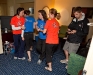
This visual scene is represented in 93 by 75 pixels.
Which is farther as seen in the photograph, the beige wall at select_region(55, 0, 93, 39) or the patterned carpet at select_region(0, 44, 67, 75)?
→ the beige wall at select_region(55, 0, 93, 39)

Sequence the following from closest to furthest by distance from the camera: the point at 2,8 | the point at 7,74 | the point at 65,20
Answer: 1. the point at 7,74
2. the point at 65,20
3. the point at 2,8

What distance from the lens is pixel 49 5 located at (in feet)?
16.7

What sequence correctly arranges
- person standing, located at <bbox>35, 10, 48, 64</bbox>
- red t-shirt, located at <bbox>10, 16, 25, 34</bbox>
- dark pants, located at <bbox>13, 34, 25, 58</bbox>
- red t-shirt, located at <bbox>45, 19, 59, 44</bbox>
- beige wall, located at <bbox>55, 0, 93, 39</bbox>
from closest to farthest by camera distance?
red t-shirt, located at <bbox>45, 19, 59, 44</bbox> → person standing, located at <bbox>35, 10, 48, 64</bbox> → red t-shirt, located at <bbox>10, 16, 25, 34</bbox> → dark pants, located at <bbox>13, 34, 25, 58</bbox> → beige wall, located at <bbox>55, 0, 93, 39</bbox>

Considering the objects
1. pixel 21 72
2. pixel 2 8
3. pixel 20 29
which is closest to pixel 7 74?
pixel 21 72

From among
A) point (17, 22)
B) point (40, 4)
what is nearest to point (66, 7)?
point (40, 4)

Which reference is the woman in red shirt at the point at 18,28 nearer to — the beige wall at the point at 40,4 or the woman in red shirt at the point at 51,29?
the woman in red shirt at the point at 51,29

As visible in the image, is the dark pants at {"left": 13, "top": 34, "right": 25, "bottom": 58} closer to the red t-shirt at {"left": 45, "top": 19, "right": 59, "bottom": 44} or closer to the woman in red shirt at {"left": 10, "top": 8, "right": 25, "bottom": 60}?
the woman in red shirt at {"left": 10, "top": 8, "right": 25, "bottom": 60}

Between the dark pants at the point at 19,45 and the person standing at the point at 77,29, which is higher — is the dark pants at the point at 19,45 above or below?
below

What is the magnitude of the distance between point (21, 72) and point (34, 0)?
10.7 ft

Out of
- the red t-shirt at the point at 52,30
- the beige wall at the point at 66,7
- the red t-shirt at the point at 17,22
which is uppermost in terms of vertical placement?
the beige wall at the point at 66,7

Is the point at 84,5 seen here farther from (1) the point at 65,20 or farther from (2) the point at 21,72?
(2) the point at 21,72

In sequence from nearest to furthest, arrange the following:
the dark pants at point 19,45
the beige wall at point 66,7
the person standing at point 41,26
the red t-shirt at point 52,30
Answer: the red t-shirt at point 52,30, the person standing at point 41,26, the dark pants at point 19,45, the beige wall at point 66,7

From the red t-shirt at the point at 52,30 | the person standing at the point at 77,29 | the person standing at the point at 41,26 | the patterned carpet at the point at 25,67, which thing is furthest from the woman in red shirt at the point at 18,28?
the person standing at the point at 77,29

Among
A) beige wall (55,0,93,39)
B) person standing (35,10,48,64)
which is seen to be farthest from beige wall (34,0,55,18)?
person standing (35,10,48,64)
